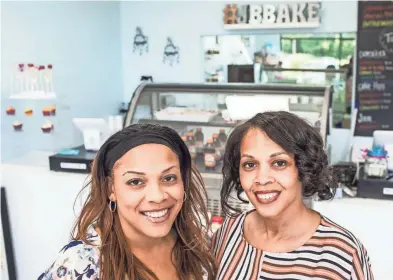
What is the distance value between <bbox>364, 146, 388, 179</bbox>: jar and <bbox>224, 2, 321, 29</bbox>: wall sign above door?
8.92 feet

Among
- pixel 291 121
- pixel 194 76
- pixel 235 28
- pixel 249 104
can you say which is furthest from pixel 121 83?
pixel 291 121

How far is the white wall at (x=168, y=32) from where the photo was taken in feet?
18.1

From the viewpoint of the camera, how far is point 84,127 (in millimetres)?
3277

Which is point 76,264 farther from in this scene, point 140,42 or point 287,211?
point 140,42

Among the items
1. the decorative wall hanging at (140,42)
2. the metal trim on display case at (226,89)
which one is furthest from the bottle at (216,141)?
A: the decorative wall hanging at (140,42)

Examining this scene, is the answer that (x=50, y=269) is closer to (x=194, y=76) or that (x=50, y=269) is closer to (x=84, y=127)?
(x=84, y=127)

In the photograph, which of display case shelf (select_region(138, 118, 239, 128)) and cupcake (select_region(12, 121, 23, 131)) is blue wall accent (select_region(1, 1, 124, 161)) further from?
display case shelf (select_region(138, 118, 239, 128))

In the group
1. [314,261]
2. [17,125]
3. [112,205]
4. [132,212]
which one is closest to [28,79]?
[17,125]

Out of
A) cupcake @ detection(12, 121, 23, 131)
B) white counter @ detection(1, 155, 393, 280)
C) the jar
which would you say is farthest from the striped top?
cupcake @ detection(12, 121, 23, 131)

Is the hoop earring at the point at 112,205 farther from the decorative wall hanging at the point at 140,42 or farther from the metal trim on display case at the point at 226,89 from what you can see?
the decorative wall hanging at the point at 140,42

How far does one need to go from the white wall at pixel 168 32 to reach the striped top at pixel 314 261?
415cm

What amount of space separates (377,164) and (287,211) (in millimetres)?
1341

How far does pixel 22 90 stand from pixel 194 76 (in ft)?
7.50

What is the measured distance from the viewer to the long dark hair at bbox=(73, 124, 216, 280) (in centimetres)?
136
